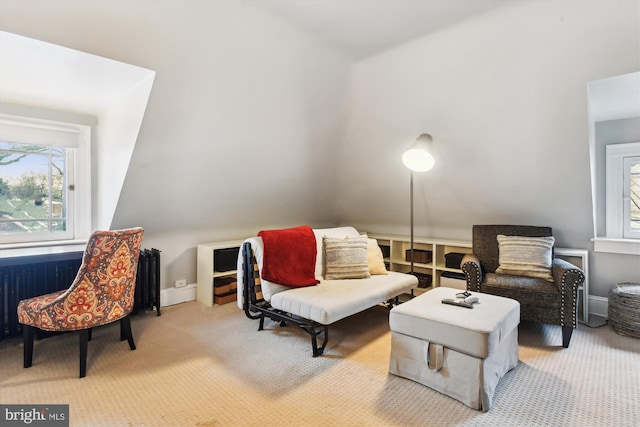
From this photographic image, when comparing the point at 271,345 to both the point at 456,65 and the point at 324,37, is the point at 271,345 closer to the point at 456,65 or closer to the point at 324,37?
the point at 324,37

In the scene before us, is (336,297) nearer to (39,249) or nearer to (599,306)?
(39,249)

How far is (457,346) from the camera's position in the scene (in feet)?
5.99

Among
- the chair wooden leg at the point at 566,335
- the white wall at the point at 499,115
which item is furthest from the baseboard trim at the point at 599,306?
the chair wooden leg at the point at 566,335

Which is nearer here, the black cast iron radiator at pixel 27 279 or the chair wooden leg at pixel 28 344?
the chair wooden leg at pixel 28 344

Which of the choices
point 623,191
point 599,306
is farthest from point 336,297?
point 623,191

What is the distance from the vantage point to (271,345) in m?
2.53

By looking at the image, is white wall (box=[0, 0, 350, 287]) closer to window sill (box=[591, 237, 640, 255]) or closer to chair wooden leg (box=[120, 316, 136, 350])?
chair wooden leg (box=[120, 316, 136, 350])

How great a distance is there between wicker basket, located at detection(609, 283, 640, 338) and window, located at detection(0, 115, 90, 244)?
4.74 metres

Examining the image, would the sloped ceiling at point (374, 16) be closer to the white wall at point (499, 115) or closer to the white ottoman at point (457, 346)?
the white wall at point (499, 115)

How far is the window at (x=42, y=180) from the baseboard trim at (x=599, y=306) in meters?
4.90

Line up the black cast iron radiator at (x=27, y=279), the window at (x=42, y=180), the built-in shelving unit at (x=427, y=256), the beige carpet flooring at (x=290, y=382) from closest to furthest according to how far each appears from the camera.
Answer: the beige carpet flooring at (x=290, y=382) → the black cast iron radiator at (x=27, y=279) → the window at (x=42, y=180) → the built-in shelving unit at (x=427, y=256)

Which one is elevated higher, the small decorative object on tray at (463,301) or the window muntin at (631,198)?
the window muntin at (631,198)

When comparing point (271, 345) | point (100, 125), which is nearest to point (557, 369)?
point (271, 345)

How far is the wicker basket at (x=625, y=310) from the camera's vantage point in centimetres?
263
